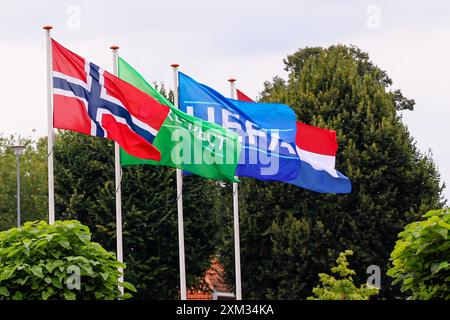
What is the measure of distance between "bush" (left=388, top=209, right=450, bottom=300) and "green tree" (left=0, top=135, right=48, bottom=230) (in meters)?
56.5

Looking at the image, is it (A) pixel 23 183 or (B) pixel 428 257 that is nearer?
(B) pixel 428 257

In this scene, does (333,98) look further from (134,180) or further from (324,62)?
(134,180)

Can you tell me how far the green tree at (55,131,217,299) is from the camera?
47.5m

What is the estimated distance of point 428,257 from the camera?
18.8 m

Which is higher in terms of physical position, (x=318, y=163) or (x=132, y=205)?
(x=318, y=163)

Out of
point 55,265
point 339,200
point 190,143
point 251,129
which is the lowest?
point 55,265

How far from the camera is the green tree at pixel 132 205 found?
4750 centimetres

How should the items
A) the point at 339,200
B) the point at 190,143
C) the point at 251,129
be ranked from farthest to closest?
1. the point at 339,200
2. the point at 251,129
3. the point at 190,143

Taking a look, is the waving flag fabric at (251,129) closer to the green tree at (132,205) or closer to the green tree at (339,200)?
the green tree at (339,200)

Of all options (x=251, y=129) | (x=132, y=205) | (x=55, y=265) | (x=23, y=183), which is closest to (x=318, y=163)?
(x=251, y=129)

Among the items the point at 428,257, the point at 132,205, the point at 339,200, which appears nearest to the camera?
the point at 428,257

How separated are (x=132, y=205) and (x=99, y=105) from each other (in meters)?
18.1

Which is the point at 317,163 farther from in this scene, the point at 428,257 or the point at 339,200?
the point at 428,257
